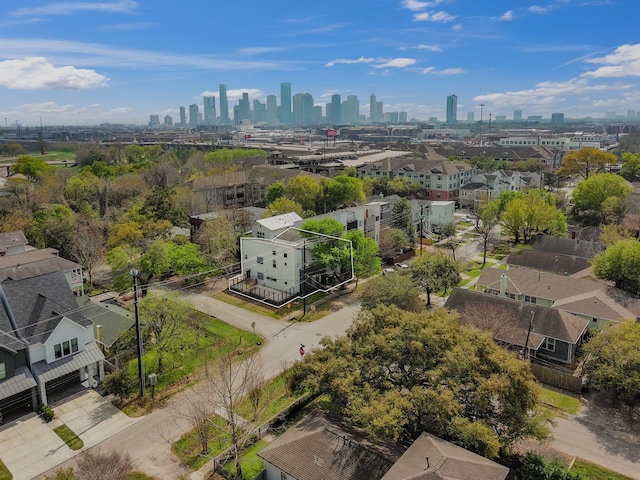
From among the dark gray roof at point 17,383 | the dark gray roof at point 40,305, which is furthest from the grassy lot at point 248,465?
the dark gray roof at point 40,305

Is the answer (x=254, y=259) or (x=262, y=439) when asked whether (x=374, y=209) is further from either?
(x=262, y=439)

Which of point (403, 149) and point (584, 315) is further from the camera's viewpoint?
point (403, 149)

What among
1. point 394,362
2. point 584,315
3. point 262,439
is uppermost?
point 394,362

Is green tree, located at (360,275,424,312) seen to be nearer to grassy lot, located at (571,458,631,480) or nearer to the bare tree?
grassy lot, located at (571,458,631,480)

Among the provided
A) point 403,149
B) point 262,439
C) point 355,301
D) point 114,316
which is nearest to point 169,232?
point 114,316

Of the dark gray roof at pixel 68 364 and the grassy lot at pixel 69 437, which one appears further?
the dark gray roof at pixel 68 364

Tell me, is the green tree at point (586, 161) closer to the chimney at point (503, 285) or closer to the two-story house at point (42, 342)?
the chimney at point (503, 285)

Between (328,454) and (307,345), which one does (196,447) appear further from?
(307,345)
